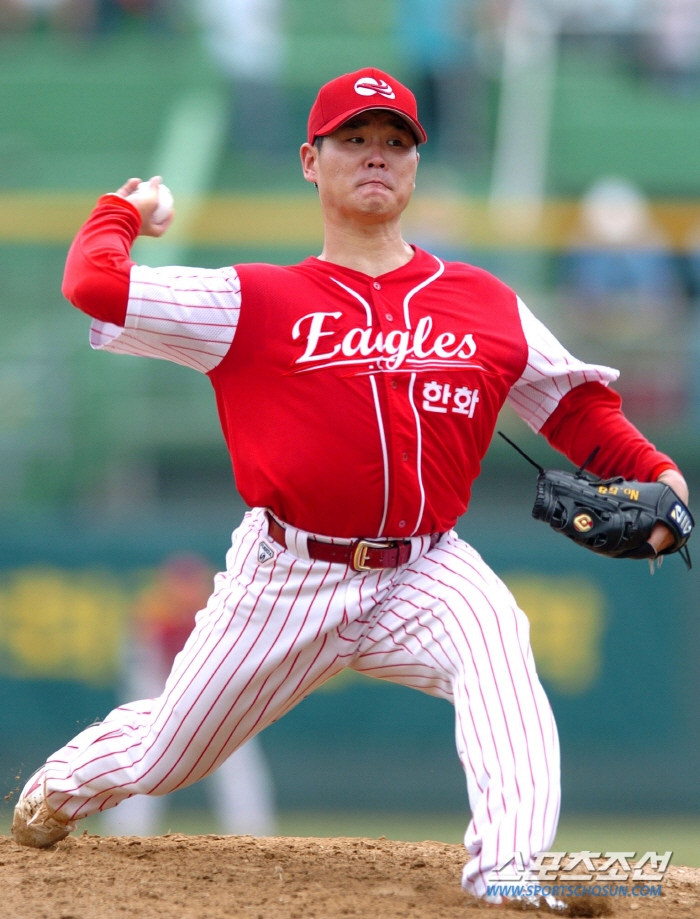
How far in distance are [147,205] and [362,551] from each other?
1086 mm

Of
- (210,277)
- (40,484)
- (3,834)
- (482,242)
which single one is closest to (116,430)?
(40,484)

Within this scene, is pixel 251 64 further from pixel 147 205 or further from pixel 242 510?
pixel 147 205

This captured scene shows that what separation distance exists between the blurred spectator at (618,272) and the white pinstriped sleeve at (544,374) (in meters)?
4.48

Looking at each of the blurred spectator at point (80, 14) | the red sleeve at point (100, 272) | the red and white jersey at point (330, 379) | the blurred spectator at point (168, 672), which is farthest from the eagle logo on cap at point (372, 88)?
the blurred spectator at point (80, 14)

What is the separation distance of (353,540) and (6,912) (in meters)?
1.23

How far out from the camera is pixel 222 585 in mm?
3525

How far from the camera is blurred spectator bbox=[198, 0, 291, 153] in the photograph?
36.5 feet

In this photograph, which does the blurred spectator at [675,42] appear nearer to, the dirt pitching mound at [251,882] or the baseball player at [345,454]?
the baseball player at [345,454]

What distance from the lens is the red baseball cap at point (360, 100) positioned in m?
3.43

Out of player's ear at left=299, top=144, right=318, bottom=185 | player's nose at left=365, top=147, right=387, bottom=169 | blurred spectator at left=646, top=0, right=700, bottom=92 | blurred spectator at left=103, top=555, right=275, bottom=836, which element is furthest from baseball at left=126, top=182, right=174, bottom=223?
blurred spectator at left=646, top=0, right=700, bottom=92

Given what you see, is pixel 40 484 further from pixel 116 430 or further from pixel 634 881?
pixel 634 881

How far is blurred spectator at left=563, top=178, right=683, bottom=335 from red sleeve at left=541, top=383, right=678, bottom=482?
448cm

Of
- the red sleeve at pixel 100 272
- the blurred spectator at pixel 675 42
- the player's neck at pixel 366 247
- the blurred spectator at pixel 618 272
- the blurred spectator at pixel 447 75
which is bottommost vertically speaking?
the red sleeve at pixel 100 272

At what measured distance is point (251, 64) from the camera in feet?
37.2
